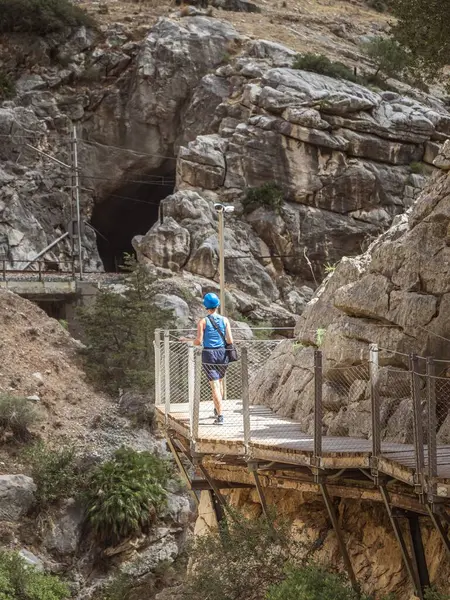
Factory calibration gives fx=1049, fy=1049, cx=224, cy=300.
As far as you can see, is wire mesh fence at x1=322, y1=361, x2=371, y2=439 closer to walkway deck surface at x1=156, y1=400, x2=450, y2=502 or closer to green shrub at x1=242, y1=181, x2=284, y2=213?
walkway deck surface at x1=156, y1=400, x2=450, y2=502

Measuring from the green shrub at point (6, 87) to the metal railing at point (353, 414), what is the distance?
3923 cm

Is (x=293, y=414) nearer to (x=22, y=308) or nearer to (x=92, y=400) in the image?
(x=92, y=400)

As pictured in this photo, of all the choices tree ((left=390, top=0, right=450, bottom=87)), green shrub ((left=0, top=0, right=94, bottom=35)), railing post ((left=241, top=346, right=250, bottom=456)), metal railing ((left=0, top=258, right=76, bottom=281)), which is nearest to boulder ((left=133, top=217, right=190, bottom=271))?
metal railing ((left=0, top=258, right=76, bottom=281))

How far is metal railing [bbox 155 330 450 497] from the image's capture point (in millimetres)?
10086

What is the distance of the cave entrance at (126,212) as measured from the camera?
53.0 metres

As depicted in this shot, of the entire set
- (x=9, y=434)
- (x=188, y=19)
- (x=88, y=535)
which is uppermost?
(x=188, y=19)

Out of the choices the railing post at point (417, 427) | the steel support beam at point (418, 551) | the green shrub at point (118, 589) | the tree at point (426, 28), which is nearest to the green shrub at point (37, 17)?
the green shrub at point (118, 589)

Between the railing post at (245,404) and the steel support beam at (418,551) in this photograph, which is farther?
the railing post at (245,404)

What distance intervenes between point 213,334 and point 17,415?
1727 centimetres

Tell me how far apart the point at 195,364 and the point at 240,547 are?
95.1 inches

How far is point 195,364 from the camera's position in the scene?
13.4m

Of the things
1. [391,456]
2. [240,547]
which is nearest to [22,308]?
[240,547]

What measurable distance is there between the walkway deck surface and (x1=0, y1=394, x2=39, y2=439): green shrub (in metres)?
14.9

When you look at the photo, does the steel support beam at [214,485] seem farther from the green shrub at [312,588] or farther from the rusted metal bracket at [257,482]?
the green shrub at [312,588]
